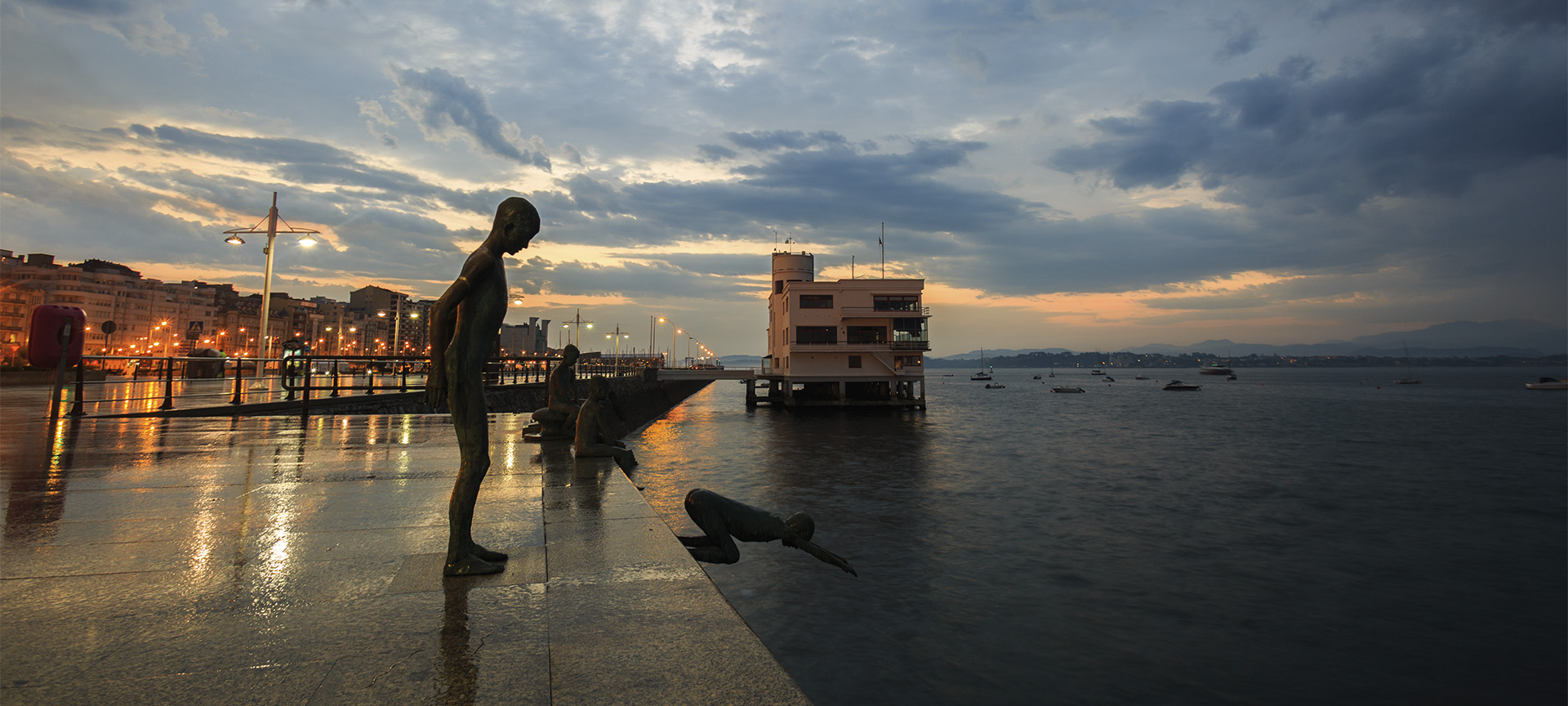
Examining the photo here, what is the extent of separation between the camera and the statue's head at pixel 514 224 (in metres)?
4.21

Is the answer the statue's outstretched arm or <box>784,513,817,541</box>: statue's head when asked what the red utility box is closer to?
<box>784,513,817,541</box>: statue's head

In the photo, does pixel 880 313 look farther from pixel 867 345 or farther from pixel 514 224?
pixel 514 224

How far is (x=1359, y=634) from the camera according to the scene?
1051cm

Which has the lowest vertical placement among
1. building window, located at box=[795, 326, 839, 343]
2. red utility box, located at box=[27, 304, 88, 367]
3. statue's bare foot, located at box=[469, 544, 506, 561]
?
statue's bare foot, located at box=[469, 544, 506, 561]

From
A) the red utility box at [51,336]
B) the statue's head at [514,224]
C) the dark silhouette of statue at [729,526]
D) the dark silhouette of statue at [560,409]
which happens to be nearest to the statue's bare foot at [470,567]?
the statue's head at [514,224]

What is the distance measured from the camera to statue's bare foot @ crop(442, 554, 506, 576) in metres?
4.09

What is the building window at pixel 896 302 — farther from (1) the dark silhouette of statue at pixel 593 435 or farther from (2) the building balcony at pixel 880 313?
(1) the dark silhouette of statue at pixel 593 435

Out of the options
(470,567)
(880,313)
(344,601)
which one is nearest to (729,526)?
(470,567)

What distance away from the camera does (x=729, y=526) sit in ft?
24.1

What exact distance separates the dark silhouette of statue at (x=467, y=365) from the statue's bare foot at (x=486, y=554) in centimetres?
4

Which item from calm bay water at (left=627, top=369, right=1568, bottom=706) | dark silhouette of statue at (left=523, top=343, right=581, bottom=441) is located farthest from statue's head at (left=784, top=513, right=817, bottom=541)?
dark silhouette of statue at (left=523, top=343, right=581, bottom=441)

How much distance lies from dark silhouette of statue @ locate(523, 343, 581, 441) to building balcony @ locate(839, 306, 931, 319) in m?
45.3

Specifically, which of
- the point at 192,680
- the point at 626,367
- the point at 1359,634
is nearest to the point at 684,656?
the point at 192,680

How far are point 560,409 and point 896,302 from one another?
4791 centimetres
